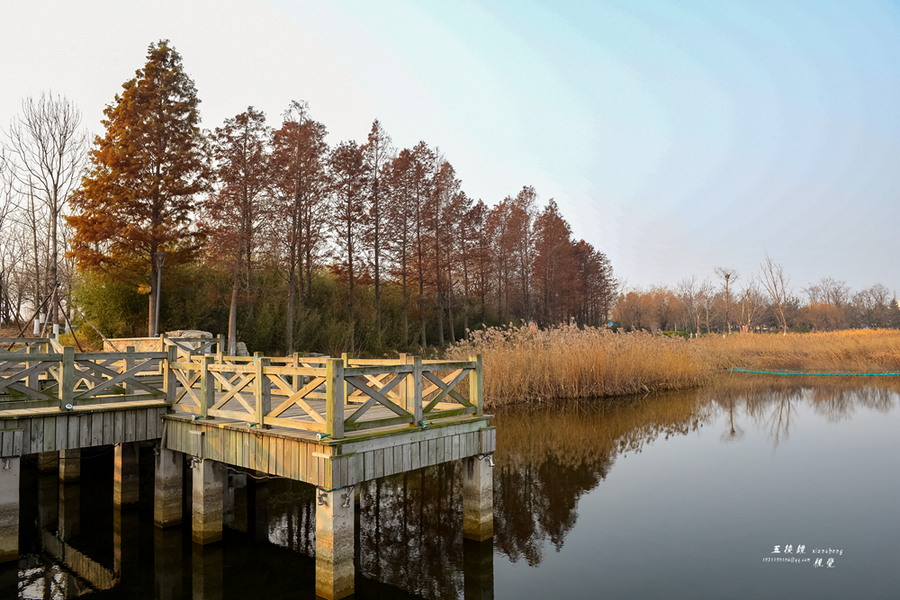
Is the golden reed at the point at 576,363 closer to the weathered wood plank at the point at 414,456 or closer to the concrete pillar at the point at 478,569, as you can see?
the concrete pillar at the point at 478,569

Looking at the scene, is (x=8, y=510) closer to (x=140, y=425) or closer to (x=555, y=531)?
(x=140, y=425)

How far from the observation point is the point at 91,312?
1880 centimetres

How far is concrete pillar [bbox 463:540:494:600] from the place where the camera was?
20.7 ft

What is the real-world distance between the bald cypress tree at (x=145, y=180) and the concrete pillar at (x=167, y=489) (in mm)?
11117

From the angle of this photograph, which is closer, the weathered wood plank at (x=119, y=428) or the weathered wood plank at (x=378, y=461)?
the weathered wood plank at (x=378, y=461)

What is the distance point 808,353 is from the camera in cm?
2792

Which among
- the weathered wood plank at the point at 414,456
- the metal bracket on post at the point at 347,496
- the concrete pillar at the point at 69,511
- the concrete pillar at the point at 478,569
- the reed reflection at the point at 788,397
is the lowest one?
the concrete pillar at the point at 478,569

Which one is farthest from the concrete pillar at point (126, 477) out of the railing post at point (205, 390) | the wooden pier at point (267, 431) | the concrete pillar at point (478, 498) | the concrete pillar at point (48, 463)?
the concrete pillar at point (478, 498)

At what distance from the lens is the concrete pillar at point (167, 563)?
636cm

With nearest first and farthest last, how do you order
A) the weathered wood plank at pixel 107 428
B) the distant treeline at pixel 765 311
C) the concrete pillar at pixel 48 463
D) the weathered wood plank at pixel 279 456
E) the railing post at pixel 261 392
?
the weathered wood plank at pixel 279 456, the railing post at pixel 261 392, the weathered wood plank at pixel 107 428, the concrete pillar at pixel 48 463, the distant treeline at pixel 765 311

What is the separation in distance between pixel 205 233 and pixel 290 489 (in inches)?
495

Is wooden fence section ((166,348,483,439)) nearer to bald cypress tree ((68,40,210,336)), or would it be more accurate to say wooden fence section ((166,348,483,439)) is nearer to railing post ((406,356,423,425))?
railing post ((406,356,423,425))

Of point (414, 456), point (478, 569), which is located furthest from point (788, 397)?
point (414, 456)

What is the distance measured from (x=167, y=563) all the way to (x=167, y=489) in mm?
1190
